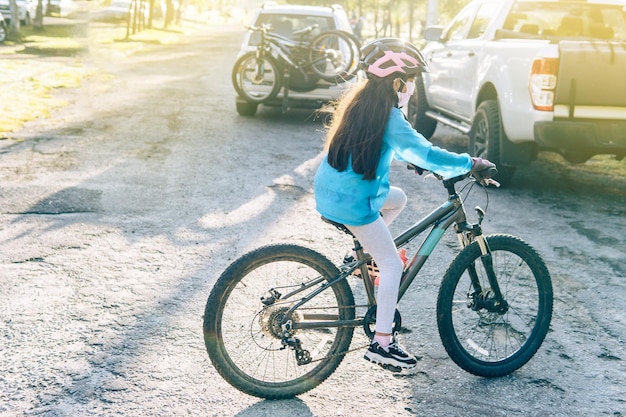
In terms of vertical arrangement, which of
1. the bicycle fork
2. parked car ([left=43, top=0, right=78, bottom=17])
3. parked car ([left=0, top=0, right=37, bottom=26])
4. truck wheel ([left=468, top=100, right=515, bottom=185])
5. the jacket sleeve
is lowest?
the bicycle fork

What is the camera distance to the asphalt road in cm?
378

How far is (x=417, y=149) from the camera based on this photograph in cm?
358

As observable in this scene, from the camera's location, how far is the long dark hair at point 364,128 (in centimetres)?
360

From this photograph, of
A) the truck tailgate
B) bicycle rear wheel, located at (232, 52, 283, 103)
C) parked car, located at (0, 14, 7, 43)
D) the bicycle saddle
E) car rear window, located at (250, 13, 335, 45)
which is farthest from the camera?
parked car, located at (0, 14, 7, 43)

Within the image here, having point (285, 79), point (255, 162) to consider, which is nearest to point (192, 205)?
point (255, 162)

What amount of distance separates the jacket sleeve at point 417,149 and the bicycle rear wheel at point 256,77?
8.32m

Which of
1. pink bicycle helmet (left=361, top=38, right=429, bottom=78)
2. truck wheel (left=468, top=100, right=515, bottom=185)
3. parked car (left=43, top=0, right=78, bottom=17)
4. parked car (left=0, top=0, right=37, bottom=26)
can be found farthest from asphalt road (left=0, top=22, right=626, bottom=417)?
parked car (left=43, top=0, right=78, bottom=17)

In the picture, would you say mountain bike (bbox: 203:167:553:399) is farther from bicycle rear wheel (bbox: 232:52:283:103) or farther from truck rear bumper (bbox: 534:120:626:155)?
bicycle rear wheel (bbox: 232:52:283:103)

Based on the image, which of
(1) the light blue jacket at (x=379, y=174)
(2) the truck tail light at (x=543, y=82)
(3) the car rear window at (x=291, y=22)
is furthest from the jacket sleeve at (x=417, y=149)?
(3) the car rear window at (x=291, y=22)

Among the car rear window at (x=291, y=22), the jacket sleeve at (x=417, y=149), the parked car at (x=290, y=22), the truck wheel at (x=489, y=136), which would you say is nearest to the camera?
the jacket sleeve at (x=417, y=149)

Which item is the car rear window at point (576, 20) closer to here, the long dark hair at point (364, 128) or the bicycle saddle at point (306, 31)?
the bicycle saddle at point (306, 31)

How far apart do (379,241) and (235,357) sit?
913 mm

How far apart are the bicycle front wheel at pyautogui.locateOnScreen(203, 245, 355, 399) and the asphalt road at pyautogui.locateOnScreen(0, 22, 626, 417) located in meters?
0.12

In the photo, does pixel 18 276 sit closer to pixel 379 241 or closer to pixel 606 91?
pixel 379 241
